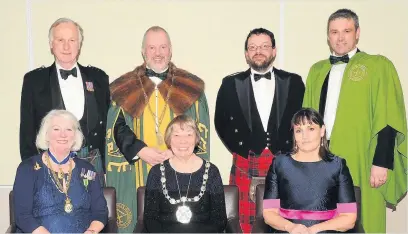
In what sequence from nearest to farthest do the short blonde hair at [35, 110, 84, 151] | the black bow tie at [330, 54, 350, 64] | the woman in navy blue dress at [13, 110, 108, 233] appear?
the woman in navy blue dress at [13, 110, 108, 233] < the short blonde hair at [35, 110, 84, 151] < the black bow tie at [330, 54, 350, 64]

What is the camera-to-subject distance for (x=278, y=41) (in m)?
5.76

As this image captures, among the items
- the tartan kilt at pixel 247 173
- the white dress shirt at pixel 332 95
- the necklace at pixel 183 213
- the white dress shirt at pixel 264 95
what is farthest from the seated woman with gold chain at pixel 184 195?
the white dress shirt at pixel 332 95

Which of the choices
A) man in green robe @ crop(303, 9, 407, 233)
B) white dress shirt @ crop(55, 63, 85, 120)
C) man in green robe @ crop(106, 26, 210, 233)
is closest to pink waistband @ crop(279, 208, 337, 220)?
man in green robe @ crop(303, 9, 407, 233)

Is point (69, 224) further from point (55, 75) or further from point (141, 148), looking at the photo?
point (55, 75)

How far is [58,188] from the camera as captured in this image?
162 inches

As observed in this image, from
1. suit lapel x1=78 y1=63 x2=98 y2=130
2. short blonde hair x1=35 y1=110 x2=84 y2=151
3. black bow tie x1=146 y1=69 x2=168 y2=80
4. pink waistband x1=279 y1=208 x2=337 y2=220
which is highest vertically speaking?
black bow tie x1=146 y1=69 x2=168 y2=80

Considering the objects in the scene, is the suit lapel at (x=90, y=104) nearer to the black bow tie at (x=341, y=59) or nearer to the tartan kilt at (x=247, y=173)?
the tartan kilt at (x=247, y=173)

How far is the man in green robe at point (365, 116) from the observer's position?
483 centimetres

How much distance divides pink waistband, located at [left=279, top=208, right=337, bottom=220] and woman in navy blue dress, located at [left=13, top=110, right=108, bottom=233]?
47.1 inches

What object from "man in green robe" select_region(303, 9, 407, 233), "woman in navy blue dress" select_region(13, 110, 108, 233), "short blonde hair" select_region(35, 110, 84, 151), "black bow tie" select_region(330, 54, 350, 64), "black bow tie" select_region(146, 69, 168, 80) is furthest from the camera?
"black bow tie" select_region(146, 69, 168, 80)

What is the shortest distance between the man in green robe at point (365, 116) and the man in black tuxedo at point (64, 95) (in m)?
1.76

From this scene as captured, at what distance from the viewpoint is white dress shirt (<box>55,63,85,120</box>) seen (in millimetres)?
4938

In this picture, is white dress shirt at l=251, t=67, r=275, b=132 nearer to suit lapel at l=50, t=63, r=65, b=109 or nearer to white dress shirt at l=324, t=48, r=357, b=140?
white dress shirt at l=324, t=48, r=357, b=140

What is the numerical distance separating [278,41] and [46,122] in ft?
8.01
